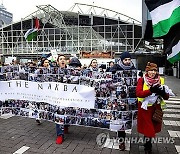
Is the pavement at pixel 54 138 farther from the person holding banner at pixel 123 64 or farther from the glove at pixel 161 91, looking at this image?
the glove at pixel 161 91

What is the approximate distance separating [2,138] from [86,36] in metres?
42.8

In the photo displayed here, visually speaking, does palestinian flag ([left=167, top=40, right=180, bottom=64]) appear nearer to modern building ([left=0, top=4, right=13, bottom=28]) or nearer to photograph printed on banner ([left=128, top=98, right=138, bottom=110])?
photograph printed on banner ([left=128, top=98, right=138, bottom=110])

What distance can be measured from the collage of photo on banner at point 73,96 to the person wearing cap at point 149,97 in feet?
1.01

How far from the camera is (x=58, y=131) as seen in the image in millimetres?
5277

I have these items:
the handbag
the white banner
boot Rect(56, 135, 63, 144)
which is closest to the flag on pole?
the handbag

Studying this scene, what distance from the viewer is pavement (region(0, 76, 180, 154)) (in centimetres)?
480

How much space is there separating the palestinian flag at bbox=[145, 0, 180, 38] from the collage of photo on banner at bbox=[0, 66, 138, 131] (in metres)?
1.11

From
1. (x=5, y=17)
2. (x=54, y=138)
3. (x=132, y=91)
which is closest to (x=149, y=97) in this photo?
(x=132, y=91)

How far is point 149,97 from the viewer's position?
14.1 ft

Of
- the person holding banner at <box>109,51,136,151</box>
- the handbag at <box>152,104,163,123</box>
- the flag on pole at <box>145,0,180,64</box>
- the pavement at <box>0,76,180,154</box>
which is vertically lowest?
the pavement at <box>0,76,180,154</box>

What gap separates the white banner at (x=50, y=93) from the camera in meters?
5.00

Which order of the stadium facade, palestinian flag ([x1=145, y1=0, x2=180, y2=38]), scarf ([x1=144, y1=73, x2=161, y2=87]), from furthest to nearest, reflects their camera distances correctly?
1. the stadium facade
2. palestinian flag ([x1=145, y1=0, x2=180, y2=38])
3. scarf ([x1=144, y1=73, x2=161, y2=87])

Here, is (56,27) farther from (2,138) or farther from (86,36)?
(2,138)

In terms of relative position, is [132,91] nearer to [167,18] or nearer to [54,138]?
[167,18]
